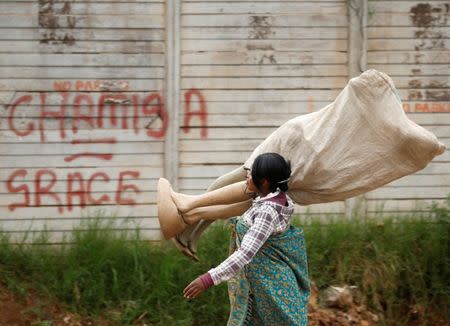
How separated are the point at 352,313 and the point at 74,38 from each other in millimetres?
3155

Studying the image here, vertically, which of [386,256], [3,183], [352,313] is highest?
[3,183]

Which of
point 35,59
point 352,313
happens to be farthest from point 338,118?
point 35,59

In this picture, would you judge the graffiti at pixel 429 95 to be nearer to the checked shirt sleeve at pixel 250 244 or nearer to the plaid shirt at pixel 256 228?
the plaid shirt at pixel 256 228

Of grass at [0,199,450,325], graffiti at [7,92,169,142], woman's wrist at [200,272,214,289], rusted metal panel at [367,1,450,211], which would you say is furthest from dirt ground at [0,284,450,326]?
woman's wrist at [200,272,214,289]

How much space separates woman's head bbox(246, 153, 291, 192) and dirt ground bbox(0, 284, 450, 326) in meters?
2.38

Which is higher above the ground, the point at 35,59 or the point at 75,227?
the point at 35,59

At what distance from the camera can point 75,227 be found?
237 inches

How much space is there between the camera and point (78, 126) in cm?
607

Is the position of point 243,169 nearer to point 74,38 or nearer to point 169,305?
point 169,305

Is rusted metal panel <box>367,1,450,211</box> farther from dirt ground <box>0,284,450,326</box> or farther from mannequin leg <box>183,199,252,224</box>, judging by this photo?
mannequin leg <box>183,199,252,224</box>

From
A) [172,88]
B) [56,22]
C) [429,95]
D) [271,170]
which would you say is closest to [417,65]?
[429,95]

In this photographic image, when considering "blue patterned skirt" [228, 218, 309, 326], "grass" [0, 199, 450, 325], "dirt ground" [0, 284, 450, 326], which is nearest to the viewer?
"blue patterned skirt" [228, 218, 309, 326]

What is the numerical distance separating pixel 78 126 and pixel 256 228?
3.12 meters

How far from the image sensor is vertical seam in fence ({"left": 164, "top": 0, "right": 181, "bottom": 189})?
6.04 m
